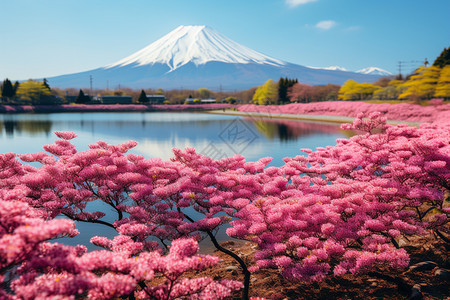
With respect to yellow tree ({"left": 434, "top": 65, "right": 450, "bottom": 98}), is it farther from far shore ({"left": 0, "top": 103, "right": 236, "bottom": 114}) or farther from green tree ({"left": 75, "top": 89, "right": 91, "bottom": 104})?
green tree ({"left": 75, "top": 89, "right": 91, "bottom": 104})

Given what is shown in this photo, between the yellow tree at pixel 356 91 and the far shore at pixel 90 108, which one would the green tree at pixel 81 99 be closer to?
the far shore at pixel 90 108

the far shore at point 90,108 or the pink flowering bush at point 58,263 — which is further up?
the far shore at point 90,108

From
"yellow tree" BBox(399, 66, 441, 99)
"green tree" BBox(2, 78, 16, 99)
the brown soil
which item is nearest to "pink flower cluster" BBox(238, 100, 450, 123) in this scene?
"yellow tree" BBox(399, 66, 441, 99)

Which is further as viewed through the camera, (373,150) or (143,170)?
(373,150)

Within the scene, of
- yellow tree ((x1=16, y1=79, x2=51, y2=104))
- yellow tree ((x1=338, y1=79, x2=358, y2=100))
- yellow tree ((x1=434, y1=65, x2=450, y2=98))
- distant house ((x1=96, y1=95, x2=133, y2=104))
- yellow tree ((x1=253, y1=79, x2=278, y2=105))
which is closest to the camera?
yellow tree ((x1=434, y1=65, x2=450, y2=98))

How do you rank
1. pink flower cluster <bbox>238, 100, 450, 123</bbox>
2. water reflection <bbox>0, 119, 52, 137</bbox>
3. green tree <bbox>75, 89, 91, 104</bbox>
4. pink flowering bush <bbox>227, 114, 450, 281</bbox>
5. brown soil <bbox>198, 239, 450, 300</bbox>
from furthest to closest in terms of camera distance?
green tree <bbox>75, 89, 91, 104</bbox>, pink flower cluster <bbox>238, 100, 450, 123</bbox>, water reflection <bbox>0, 119, 52, 137</bbox>, brown soil <bbox>198, 239, 450, 300</bbox>, pink flowering bush <bbox>227, 114, 450, 281</bbox>

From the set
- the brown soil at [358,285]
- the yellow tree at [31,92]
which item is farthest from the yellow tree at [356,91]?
the yellow tree at [31,92]

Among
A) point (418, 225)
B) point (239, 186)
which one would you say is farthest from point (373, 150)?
point (239, 186)

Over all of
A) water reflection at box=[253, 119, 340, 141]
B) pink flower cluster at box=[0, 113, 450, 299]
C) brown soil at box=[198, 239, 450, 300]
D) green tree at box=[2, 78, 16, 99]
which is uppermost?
green tree at box=[2, 78, 16, 99]

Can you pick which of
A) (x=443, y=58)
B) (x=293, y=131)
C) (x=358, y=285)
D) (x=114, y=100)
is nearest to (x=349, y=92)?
(x=443, y=58)

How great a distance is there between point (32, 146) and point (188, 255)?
95.0 feet

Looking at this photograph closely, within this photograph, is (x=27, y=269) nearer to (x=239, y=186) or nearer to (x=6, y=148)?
(x=239, y=186)

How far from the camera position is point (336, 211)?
18.5ft

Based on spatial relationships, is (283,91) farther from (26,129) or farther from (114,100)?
A: (26,129)
